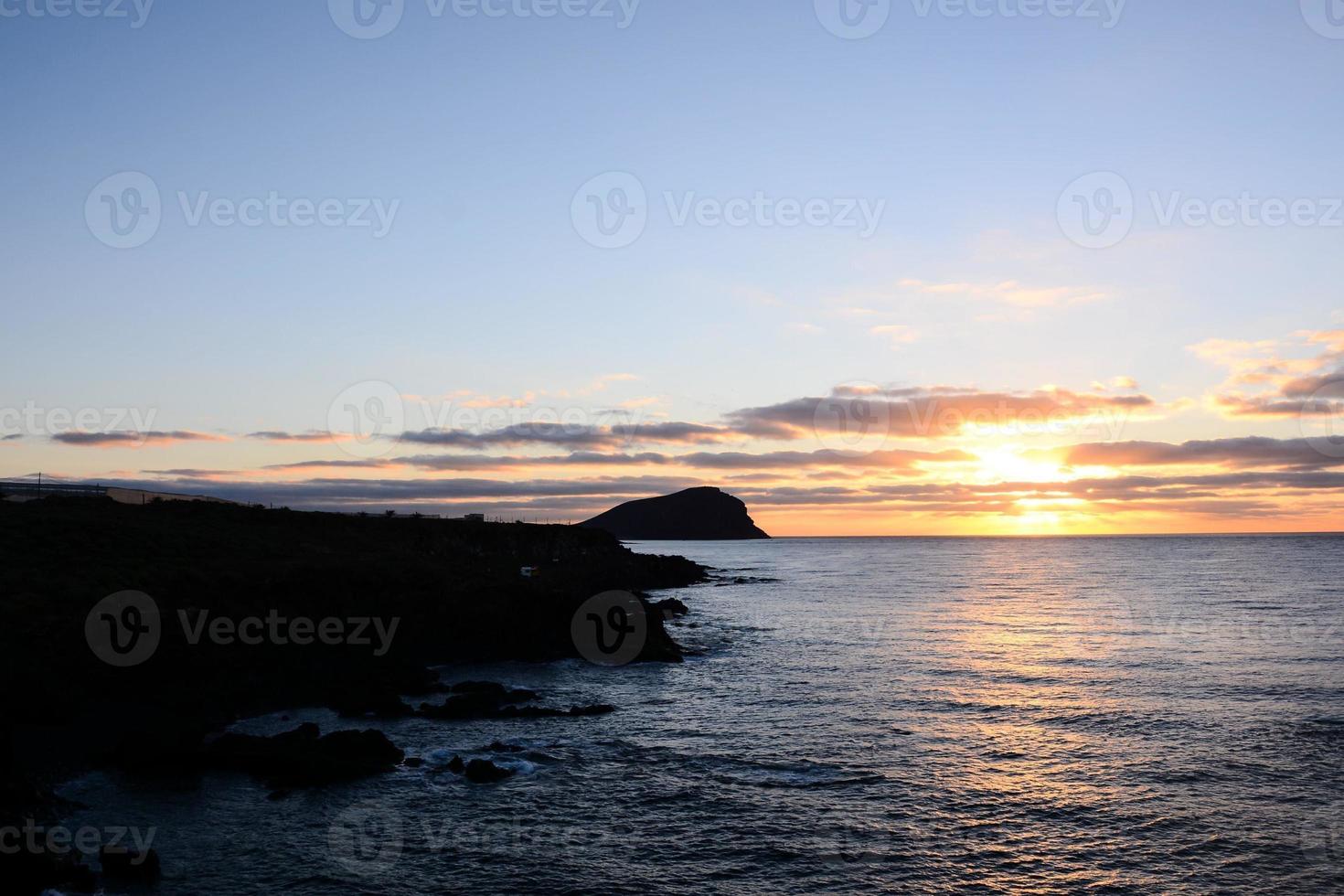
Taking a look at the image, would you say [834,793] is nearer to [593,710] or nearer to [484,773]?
[484,773]

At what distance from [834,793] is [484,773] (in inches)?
427

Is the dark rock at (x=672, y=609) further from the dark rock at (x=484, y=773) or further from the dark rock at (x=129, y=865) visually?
the dark rock at (x=129, y=865)

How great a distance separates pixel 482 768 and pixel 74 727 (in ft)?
47.6

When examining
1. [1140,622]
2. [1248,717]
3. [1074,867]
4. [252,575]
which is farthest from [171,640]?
[1140,622]

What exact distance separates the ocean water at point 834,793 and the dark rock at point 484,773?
19.1 inches

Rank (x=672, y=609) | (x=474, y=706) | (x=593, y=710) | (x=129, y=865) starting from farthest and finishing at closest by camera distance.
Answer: (x=672, y=609)
(x=593, y=710)
(x=474, y=706)
(x=129, y=865)

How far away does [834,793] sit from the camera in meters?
26.5

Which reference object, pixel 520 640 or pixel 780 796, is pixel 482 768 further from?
pixel 520 640

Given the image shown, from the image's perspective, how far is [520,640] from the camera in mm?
52125

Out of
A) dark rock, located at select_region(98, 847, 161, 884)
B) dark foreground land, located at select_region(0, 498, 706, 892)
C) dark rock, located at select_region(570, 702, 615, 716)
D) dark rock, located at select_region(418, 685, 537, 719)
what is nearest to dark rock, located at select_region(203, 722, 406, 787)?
dark foreground land, located at select_region(0, 498, 706, 892)

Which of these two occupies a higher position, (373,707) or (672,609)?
(373,707)

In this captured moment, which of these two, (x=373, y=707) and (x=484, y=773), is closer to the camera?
(x=484, y=773)

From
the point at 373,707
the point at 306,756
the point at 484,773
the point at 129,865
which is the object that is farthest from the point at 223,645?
the point at 129,865

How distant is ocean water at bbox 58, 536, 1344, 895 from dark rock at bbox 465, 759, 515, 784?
49cm
